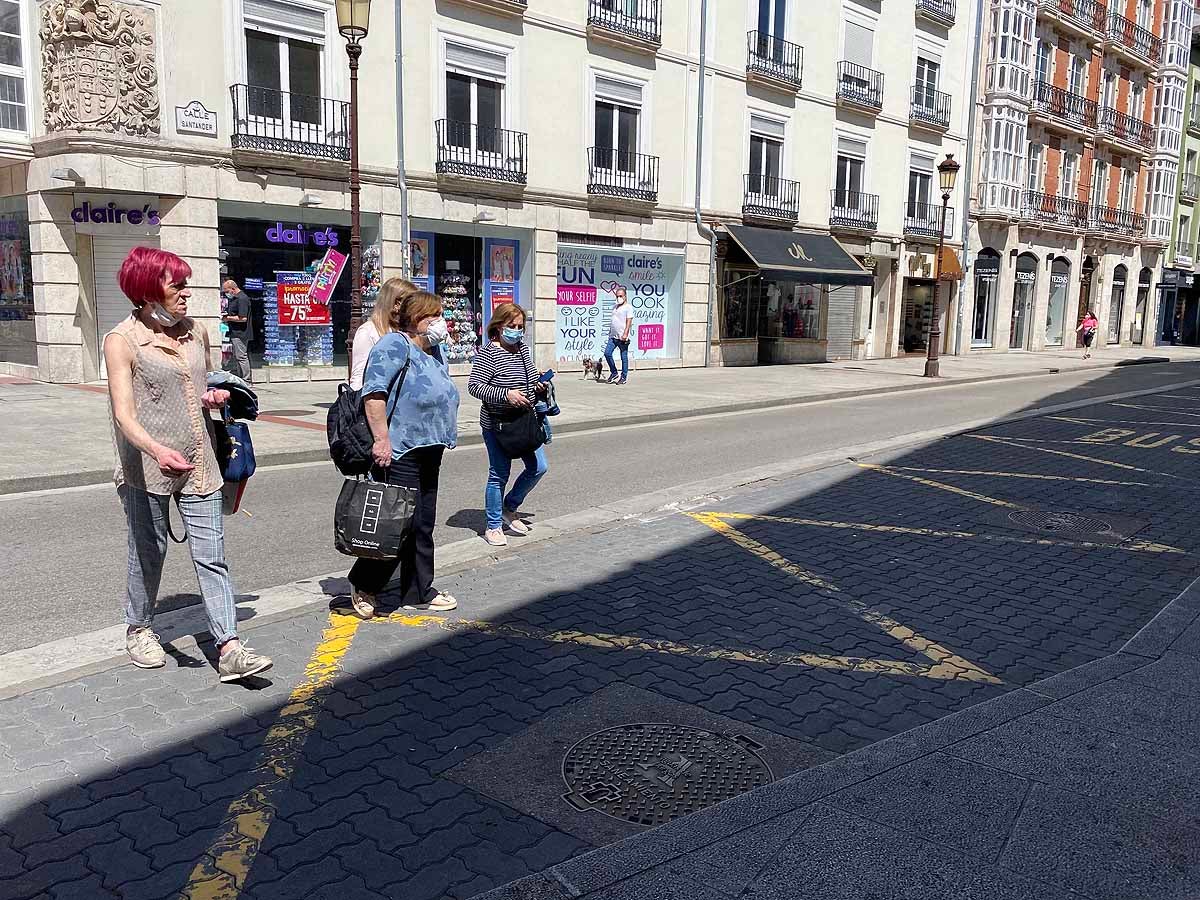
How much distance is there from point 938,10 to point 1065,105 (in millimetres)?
10556

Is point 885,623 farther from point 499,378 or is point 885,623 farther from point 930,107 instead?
point 930,107

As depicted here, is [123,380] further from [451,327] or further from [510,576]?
[451,327]

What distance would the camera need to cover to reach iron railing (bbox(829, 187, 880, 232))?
28656mm

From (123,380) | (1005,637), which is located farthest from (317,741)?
(1005,637)

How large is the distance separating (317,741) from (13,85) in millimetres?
15981

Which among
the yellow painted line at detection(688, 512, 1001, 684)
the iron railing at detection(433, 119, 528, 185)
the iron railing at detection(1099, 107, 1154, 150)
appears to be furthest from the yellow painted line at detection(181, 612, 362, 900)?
the iron railing at detection(1099, 107, 1154, 150)

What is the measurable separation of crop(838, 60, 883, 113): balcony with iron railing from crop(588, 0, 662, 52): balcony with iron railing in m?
7.78

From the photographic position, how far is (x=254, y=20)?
16406 millimetres

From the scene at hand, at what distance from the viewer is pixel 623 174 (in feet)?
74.5

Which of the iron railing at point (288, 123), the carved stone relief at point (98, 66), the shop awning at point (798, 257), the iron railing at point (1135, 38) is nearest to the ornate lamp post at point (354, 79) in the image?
the iron railing at point (288, 123)

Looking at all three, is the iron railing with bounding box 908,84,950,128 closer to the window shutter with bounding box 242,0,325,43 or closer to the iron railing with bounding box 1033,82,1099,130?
the iron railing with bounding box 1033,82,1099,130

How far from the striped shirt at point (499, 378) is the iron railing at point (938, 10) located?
29.3 metres

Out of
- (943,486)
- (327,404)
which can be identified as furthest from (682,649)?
(327,404)

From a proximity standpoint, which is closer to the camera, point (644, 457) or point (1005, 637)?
point (1005, 637)
